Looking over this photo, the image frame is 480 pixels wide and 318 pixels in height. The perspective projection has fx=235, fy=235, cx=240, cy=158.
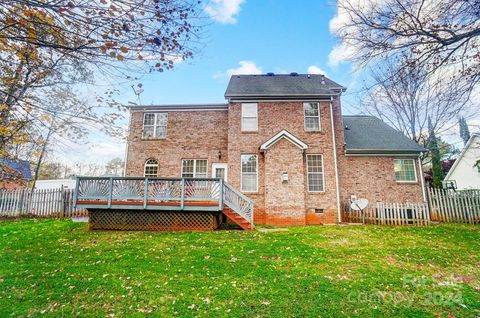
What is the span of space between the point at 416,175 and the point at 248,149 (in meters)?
9.24

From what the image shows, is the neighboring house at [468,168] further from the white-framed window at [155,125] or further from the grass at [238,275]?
the white-framed window at [155,125]

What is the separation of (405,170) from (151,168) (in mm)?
14193

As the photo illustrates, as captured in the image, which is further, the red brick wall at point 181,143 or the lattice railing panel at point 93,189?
the red brick wall at point 181,143

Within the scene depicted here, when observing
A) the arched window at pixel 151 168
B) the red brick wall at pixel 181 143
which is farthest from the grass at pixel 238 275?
the red brick wall at pixel 181 143

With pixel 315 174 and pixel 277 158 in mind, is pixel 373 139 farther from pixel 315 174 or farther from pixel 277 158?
pixel 277 158

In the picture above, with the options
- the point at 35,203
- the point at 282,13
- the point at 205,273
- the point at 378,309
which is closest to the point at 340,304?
the point at 378,309

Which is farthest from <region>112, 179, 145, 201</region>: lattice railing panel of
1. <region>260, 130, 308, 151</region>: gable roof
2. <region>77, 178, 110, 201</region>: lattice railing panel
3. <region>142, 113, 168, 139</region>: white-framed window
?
<region>260, 130, 308, 151</region>: gable roof

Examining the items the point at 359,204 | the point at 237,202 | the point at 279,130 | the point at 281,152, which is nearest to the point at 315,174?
the point at 281,152

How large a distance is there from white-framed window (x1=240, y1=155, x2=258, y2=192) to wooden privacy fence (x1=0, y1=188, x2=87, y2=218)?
8.90 m

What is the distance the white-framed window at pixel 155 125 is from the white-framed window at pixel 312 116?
812cm

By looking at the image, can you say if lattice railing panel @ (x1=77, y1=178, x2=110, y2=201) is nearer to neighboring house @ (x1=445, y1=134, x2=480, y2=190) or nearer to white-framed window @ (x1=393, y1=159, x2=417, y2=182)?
white-framed window @ (x1=393, y1=159, x2=417, y2=182)

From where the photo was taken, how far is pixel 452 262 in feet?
20.0

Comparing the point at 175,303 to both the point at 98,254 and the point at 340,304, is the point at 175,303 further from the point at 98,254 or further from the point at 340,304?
the point at 98,254

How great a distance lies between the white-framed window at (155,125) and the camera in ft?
45.2
